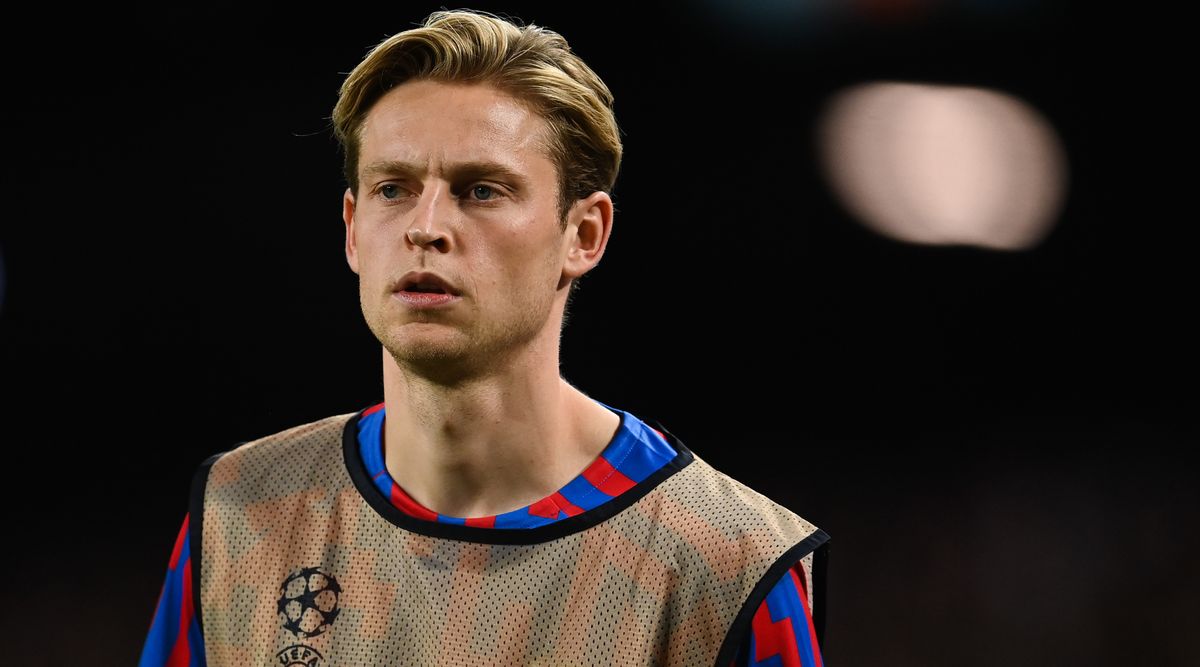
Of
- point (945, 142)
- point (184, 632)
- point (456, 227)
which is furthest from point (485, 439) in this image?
point (945, 142)

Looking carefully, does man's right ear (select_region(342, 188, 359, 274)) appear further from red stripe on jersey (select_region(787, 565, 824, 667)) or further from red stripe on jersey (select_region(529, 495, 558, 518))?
red stripe on jersey (select_region(787, 565, 824, 667))

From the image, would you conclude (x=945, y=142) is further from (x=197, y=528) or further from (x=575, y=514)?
(x=197, y=528)

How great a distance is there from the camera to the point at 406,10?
270 cm

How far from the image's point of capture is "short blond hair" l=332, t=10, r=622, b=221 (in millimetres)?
1729

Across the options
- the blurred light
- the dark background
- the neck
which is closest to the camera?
the neck

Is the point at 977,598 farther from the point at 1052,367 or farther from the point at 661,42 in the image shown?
the point at 661,42

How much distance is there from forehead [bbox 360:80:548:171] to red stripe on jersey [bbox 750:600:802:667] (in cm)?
63

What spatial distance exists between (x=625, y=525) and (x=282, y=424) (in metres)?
1.12

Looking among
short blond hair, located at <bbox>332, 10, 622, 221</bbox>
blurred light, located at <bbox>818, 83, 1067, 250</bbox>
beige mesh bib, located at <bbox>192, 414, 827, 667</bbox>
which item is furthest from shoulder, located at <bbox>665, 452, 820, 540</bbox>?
blurred light, located at <bbox>818, 83, 1067, 250</bbox>

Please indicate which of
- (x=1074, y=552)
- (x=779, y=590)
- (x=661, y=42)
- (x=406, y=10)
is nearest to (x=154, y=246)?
(x=406, y=10)

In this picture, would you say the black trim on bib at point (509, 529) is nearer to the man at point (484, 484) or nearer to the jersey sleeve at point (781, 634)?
the man at point (484, 484)

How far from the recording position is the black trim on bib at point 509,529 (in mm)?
1737

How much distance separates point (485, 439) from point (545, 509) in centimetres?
12

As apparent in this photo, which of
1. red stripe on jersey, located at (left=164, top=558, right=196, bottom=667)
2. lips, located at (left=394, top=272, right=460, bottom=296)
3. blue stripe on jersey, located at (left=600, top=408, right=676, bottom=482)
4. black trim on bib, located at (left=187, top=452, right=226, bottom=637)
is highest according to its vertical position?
lips, located at (left=394, top=272, right=460, bottom=296)
